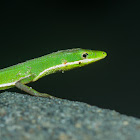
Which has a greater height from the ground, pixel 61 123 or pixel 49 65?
pixel 49 65

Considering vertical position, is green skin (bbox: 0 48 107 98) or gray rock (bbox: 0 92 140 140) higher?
green skin (bbox: 0 48 107 98)

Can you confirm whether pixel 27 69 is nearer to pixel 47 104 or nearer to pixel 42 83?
pixel 47 104

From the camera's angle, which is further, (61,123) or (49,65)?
(49,65)

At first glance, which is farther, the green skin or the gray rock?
the green skin

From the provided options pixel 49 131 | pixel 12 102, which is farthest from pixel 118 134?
pixel 12 102
